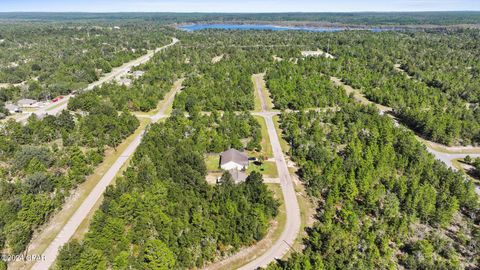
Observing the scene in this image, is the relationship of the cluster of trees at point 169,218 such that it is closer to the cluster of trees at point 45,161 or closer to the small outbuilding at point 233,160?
the small outbuilding at point 233,160

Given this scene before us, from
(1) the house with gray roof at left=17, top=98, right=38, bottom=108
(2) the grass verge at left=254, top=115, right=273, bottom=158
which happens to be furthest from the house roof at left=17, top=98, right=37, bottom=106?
(2) the grass verge at left=254, top=115, right=273, bottom=158

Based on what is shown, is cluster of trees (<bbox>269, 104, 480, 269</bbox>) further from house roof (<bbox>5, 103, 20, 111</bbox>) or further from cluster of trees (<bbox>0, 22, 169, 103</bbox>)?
cluster of trees (<bbox>0, 22, 169, 103</bbox>)

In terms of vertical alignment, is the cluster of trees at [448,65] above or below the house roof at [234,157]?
above

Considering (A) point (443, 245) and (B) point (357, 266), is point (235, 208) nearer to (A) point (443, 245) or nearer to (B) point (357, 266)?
(B) point (357, 266)

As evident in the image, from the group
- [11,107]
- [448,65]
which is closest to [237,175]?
[11,107]

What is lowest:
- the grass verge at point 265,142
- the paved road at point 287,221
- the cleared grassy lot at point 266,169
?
the grass verge at point 265,142

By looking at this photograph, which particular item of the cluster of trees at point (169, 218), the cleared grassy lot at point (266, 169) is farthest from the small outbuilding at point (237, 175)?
the cleared grassy lot at point (266, 169)
